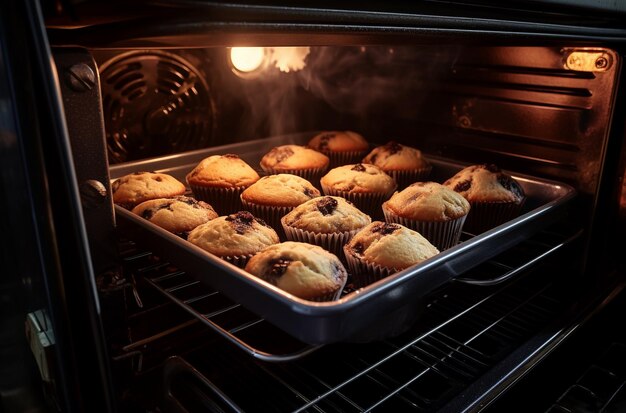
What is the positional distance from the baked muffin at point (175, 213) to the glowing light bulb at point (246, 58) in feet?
2.11

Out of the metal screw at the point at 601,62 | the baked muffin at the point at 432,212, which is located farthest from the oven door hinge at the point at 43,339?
the metal screw at the point at 601,62

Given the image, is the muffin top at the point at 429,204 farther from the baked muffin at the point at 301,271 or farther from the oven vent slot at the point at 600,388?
the oven vent slot at the point at 600,388

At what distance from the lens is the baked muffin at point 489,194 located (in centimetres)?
179

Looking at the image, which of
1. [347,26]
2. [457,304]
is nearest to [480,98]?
[457,304]

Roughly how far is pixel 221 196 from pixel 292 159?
35 cm

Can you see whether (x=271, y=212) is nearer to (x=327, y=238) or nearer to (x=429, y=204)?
(x=327, y=238)

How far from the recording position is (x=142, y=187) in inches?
67.2

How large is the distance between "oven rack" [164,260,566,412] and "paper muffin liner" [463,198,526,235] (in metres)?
0.29

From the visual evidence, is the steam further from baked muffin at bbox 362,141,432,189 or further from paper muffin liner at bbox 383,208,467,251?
paper muffin liner at bbox 383,208,467,251

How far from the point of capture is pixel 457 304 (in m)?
1.79

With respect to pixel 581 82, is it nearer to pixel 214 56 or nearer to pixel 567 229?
pixel 567 229

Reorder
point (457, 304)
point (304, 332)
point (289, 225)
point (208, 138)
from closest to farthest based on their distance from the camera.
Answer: point (304, 332)
point (289, 225)
point (457, 304)
point (208, 138)

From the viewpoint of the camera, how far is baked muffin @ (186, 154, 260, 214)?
189cm

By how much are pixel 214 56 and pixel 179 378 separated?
1188 mm
